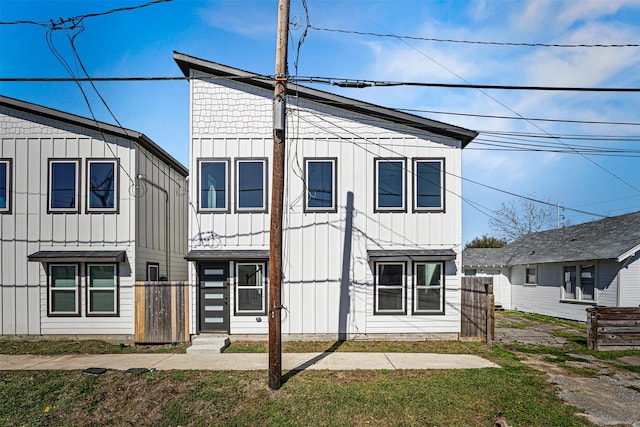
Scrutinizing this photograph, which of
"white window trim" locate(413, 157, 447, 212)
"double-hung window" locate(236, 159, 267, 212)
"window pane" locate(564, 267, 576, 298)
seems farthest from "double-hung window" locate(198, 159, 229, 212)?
"window pane" locate(564, 267, 576, 298)

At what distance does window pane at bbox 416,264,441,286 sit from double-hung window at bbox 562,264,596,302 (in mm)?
8673

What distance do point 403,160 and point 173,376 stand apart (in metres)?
8.32

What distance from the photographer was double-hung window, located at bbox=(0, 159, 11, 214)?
1092cm

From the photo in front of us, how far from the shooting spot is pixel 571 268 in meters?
16.6

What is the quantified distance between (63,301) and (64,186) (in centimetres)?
340

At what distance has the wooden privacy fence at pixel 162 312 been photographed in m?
10.6

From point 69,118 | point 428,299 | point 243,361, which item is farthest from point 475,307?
point 69,118

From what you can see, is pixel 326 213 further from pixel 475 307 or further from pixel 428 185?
pixel 475 307

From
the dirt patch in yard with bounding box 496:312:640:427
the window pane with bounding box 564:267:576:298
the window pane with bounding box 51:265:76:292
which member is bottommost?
the dirt patch in yard with bounding box 496:312:640:427

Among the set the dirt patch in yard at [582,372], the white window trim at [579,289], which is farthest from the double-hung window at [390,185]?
the white window trim at [579,289]

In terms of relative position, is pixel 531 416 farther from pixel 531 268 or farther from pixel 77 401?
pixel 531 268

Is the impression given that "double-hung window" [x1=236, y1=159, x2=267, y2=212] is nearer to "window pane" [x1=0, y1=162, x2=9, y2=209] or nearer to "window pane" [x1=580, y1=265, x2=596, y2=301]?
"window pane" [x1=0, y1=162, x2=9, y2=209]

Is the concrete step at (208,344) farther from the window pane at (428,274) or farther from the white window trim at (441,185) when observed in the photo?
the white window trim at (441,185)

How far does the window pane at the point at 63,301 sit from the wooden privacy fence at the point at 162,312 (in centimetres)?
196
